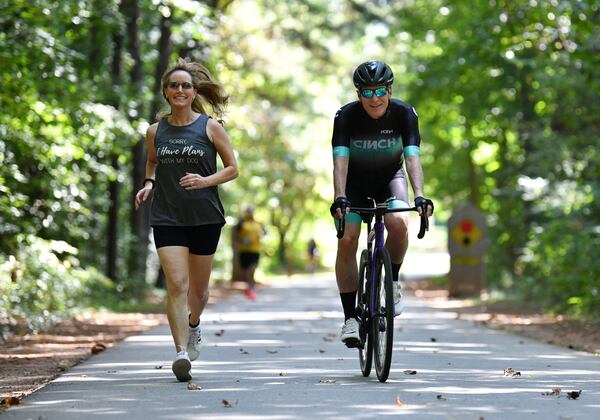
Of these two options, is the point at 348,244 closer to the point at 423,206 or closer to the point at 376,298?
the point at 376,298

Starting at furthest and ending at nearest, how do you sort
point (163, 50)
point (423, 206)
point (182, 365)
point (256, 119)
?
point (256, 119) → point (163, 50) → point (182, 365) → point (423, 206)

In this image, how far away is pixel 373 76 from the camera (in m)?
8.95

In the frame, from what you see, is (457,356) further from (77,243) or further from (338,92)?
(338,92)

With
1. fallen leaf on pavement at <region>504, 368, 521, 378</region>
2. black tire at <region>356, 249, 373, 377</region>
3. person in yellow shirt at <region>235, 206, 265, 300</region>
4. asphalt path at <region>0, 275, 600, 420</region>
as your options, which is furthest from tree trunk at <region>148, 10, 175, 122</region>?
fallen leaf on pavement at <region>504, 368, 521, 378</region>

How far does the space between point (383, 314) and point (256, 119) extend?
32333 millimetres

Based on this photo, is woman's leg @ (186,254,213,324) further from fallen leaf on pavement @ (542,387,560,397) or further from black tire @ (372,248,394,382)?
fallen leaf on pavement @ (542,387,560,397)

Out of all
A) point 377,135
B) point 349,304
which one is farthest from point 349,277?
point 377,135

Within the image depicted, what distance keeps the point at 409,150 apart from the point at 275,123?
3571 cm

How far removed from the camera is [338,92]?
52844 mm

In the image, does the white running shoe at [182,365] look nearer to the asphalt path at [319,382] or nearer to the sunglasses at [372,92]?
the asphalt path at [319,382]

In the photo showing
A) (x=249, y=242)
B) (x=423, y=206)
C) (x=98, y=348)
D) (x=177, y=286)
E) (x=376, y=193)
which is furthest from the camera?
(x=249, y=242)

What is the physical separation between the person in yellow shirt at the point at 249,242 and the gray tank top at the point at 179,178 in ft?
53.9

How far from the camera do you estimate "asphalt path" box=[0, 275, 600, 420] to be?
7.30 meters

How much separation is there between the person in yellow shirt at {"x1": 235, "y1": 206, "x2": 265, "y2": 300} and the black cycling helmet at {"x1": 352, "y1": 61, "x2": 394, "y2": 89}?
16.6m
